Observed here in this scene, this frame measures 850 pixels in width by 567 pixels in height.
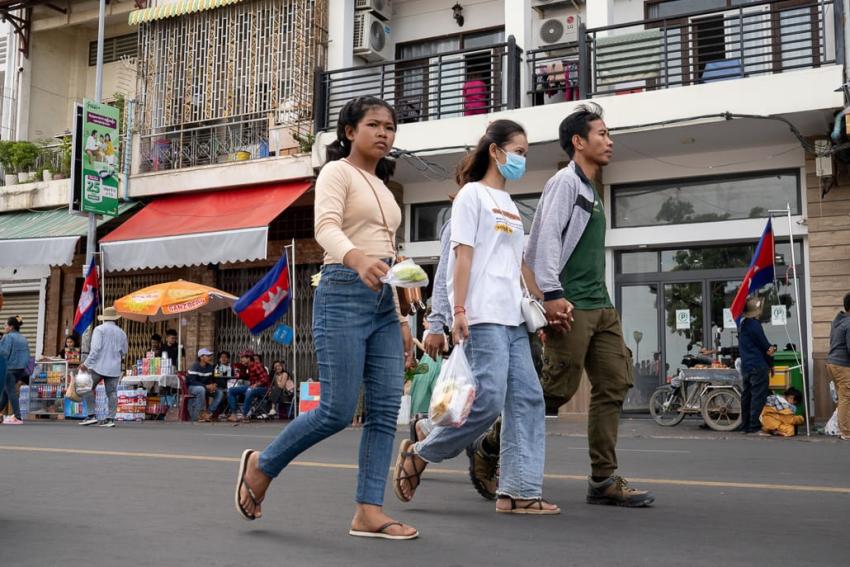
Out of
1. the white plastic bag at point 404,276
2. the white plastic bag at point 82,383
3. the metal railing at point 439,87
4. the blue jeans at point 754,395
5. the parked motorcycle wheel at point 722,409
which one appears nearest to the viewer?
the white plastic bag at point 404,276

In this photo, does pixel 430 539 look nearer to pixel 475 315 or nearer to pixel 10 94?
pixel 475 315

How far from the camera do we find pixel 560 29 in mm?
17734

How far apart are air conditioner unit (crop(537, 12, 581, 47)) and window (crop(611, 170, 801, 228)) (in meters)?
2.94

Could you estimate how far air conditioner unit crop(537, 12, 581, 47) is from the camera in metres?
17.7

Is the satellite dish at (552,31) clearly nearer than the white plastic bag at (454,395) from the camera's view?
No

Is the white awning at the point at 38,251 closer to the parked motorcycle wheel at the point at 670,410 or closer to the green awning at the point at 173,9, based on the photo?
the green awning at the point at 173,9

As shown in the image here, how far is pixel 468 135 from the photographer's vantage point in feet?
54.7

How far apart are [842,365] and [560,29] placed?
8.37 meters

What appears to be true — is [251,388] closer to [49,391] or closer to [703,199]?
[49,391]

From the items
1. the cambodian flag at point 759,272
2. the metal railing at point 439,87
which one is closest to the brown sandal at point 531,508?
the cambodian flag at point 759,272

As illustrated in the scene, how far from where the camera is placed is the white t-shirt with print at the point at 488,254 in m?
4.67

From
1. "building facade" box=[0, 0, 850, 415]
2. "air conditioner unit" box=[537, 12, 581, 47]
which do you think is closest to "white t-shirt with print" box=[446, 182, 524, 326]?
"building facade" box=[0, 0, 850, 415]

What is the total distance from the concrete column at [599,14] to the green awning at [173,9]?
730cm

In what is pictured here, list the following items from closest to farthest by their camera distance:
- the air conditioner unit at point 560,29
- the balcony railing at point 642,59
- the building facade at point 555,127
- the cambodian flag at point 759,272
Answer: the cambodian flag at point 759,272 < the balcony railing at point 642,59 < the building facade at point 555,127 < the air conditioner unit at point 560,29
